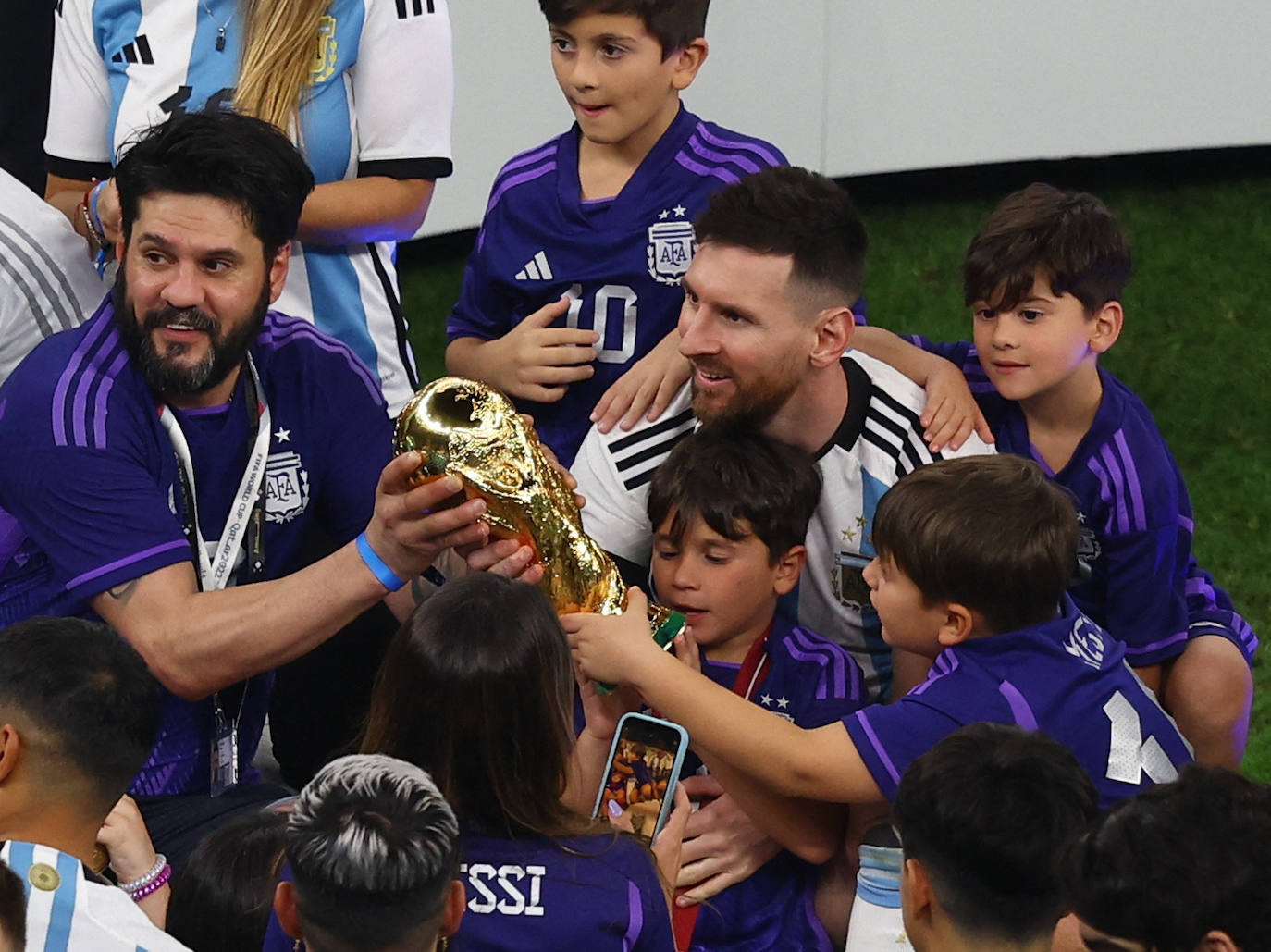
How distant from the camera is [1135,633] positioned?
11.6 ft

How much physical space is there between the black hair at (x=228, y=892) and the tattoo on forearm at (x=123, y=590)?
54 centimetres

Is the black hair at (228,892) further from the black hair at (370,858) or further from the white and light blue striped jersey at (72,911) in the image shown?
the black hair at (370,858)

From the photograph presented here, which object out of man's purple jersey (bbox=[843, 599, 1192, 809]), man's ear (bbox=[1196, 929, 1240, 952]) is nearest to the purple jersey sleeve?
man's purple jersey (bbox=[843, 599, 1192, 809])

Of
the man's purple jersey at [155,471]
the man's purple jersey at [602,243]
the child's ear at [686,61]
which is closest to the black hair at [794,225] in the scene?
the man's purple jersey at [602,243]

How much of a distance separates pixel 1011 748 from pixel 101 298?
209 centimetres

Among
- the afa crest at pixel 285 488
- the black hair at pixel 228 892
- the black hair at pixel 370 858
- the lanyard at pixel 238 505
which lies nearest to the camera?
the black hair at pixel 370 858

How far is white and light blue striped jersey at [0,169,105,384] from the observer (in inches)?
138

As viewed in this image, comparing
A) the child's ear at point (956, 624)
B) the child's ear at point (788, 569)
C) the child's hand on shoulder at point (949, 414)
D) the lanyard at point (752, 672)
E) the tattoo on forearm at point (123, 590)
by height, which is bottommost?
the lanyard at point (752, 672)

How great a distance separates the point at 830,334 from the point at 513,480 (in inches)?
31.5

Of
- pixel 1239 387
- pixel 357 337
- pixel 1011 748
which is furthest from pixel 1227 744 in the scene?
pixel 1239 387

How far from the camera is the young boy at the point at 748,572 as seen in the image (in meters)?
3.23

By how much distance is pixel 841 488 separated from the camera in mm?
3469

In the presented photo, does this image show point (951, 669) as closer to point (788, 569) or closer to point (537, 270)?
point (788, 569)

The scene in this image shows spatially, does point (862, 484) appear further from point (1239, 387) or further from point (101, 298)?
point (1239, 387)
